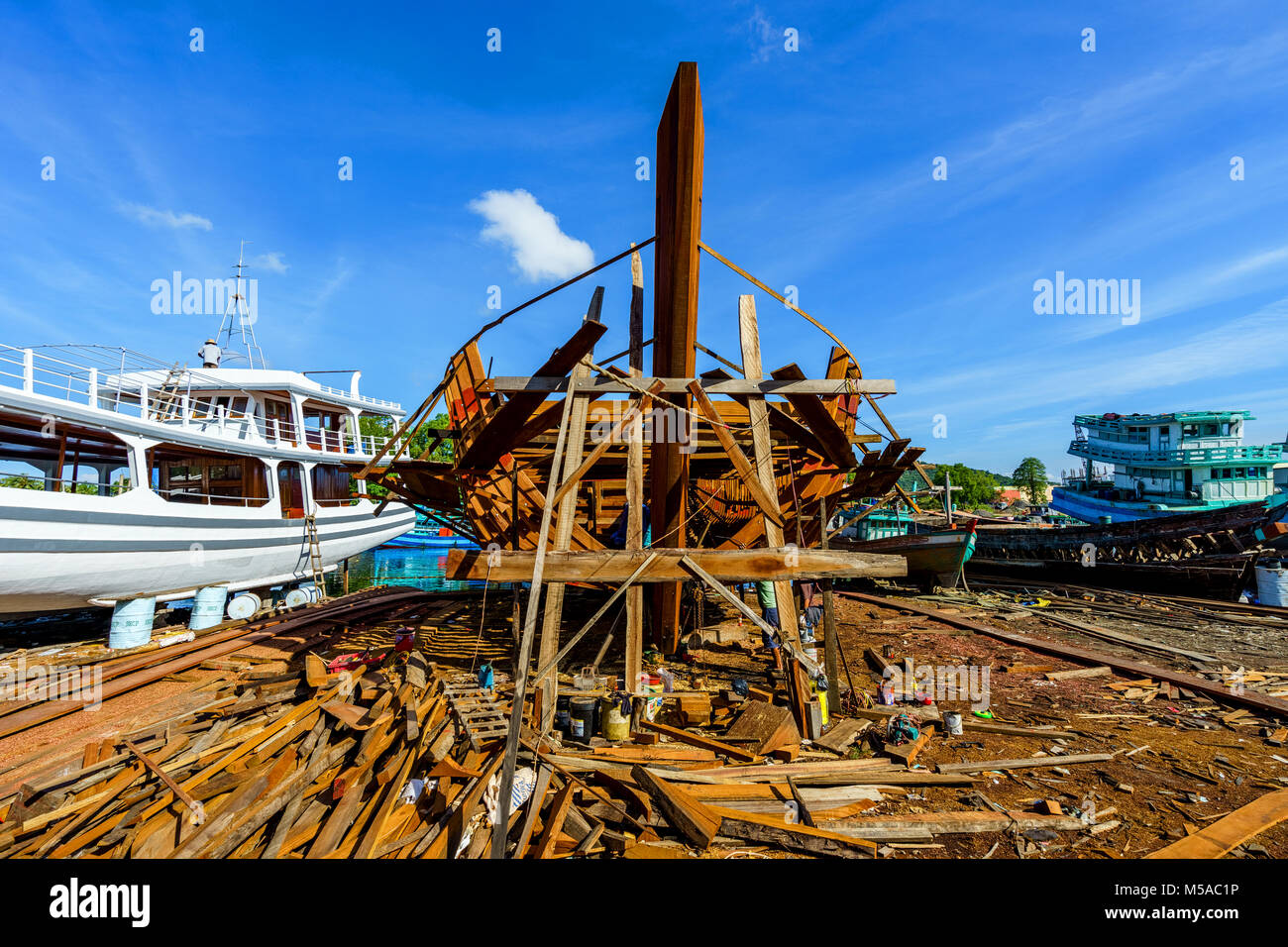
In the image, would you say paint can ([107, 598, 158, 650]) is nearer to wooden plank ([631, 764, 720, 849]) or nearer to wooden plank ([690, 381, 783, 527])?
wooden plank ([631, 764, 720, 849])

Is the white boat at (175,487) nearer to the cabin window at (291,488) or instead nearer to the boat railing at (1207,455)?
the cabin window at (291,488)

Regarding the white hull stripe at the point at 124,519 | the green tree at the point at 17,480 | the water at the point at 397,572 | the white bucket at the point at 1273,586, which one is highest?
the green tree at the point at 17,480

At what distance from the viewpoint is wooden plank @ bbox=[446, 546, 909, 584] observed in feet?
16.1

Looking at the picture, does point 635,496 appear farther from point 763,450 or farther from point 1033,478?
point 1033,478

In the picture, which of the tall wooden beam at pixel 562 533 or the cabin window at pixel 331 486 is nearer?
the tall wooden beam at pixel 562 533

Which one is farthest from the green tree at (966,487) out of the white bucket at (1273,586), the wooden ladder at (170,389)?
the wooden ladder at (170,389)

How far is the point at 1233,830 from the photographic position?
4043 mm

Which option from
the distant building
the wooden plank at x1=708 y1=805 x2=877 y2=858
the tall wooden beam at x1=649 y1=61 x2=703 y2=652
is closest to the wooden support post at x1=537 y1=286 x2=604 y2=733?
the tall wooden beam at x1=649 y1=61 x2=703 y2=652

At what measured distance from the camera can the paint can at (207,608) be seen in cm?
1270

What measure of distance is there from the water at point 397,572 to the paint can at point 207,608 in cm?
642

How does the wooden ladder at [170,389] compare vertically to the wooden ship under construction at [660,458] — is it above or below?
above

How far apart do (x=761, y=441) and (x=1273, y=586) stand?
56.7 ft

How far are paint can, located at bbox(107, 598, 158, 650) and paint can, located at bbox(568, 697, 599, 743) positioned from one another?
1125cm

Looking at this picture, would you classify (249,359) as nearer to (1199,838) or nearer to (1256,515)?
(1199,838)
